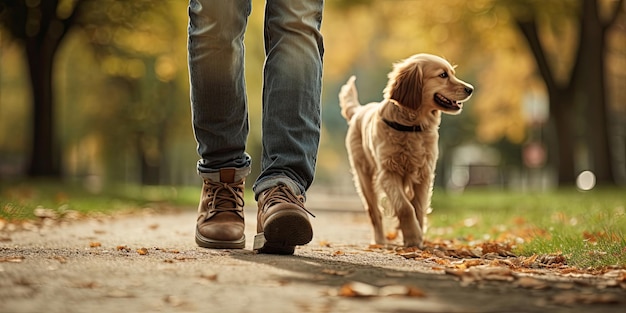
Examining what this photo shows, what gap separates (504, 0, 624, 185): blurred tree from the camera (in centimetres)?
1973

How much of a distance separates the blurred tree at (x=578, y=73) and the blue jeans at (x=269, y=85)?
16291 mm

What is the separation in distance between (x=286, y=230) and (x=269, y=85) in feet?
2.67

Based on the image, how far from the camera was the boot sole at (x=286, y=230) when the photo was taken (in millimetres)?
4031

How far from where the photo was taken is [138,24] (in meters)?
19.4

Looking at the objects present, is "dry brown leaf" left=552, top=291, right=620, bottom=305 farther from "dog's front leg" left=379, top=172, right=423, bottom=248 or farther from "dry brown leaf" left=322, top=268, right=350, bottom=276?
"dog's front leg" left=379, top=172, right=423, bottom=248

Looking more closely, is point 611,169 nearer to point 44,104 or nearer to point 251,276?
point 44,104

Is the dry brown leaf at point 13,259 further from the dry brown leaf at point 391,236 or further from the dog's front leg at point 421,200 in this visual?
the dry brown leaf at point 391,236

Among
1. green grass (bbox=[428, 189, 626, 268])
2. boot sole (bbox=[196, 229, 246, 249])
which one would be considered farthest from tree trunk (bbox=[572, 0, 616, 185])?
boot sole (bbox=[196, 229, 246, 249])

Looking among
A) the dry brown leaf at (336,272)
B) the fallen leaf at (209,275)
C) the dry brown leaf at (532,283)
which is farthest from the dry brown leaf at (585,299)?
the fallen leaf at (209,275)

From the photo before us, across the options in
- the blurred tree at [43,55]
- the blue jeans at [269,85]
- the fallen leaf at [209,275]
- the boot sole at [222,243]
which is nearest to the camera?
the fallen leaf at [209,275]

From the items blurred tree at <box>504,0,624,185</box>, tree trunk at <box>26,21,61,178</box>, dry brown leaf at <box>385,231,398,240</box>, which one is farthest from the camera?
tree trunk at <box>26,21,61,178</box>

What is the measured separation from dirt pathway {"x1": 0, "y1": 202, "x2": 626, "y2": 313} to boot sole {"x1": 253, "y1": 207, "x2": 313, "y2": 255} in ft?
0.30

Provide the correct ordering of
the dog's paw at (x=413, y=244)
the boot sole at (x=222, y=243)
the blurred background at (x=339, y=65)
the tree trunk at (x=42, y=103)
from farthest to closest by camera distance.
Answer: the tree trunk at (x=42, y=103) → the blurred background at (x=339, y=65) → the dog's paw at (x=413, y=244) → the boot sole at (x=222, y=243)

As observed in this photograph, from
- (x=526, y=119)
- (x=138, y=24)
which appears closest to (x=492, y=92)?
(x=526, y=119)
